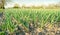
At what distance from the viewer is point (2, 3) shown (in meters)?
5.81

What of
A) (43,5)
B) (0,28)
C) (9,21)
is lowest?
(0,28)

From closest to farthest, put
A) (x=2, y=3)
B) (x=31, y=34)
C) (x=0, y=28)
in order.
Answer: (x=31, y=34), (x=0, y=28), (x=2, y=3)

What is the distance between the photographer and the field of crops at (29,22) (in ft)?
11.2

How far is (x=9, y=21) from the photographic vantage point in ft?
11.8

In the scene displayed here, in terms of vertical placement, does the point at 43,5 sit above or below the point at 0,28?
above

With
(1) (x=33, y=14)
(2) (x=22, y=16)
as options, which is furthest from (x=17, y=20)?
(1) (x=33, y=14)

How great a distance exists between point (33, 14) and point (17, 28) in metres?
0.44

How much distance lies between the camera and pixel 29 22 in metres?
3.59

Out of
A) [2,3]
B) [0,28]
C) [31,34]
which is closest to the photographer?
[31,34]

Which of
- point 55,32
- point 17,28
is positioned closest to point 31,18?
point 17,28

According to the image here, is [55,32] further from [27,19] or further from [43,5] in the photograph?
[43,5]

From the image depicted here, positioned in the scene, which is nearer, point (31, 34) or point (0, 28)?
point (31, 34)

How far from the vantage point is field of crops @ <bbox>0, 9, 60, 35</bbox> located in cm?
341

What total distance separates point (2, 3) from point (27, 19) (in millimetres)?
2475
